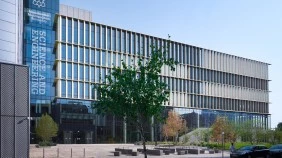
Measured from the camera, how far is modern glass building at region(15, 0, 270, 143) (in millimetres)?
80875

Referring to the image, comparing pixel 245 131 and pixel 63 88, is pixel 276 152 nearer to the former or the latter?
pixel 245 131

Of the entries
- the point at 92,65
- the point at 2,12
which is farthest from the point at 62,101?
the point at 2,12

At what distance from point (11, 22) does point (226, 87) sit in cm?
9210

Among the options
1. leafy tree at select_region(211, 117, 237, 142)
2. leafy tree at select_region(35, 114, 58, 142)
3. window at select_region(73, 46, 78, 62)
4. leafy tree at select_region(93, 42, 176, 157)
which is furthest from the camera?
window at select_region(73, 46, 78, 62)

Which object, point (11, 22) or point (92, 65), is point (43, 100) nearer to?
point (92, 65)

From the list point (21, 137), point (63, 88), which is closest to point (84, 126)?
point (63, 88)

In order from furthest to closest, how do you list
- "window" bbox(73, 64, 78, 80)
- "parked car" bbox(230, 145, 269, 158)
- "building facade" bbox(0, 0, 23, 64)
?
"window" bbox(73, 64, 78, 80)
"parked car" bbox(230, 145, 269, 158)
"building facade" bbox(0, 0, 23, 64)

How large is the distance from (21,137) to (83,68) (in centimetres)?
6221

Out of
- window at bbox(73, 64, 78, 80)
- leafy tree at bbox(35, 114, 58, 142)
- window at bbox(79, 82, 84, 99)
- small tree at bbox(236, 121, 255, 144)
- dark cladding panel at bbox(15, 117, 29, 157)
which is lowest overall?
small tree at bbox(236, 121, 255, 144)

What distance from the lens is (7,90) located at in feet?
74.6

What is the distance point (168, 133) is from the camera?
87.7m

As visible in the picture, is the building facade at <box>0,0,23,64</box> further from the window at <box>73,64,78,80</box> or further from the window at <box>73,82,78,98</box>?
the window at <box>73,64,78,80</box>

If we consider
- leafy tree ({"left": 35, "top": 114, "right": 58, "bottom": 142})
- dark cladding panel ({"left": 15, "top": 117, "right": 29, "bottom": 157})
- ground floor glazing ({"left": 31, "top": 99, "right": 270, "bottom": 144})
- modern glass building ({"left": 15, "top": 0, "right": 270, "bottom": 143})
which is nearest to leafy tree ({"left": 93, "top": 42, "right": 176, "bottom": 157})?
dark cladding panel ({"left": 15, "top": 117, "right": 29, "bottom": 157})

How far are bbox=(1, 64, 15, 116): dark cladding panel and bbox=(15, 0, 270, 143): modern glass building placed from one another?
46962 millimetres
